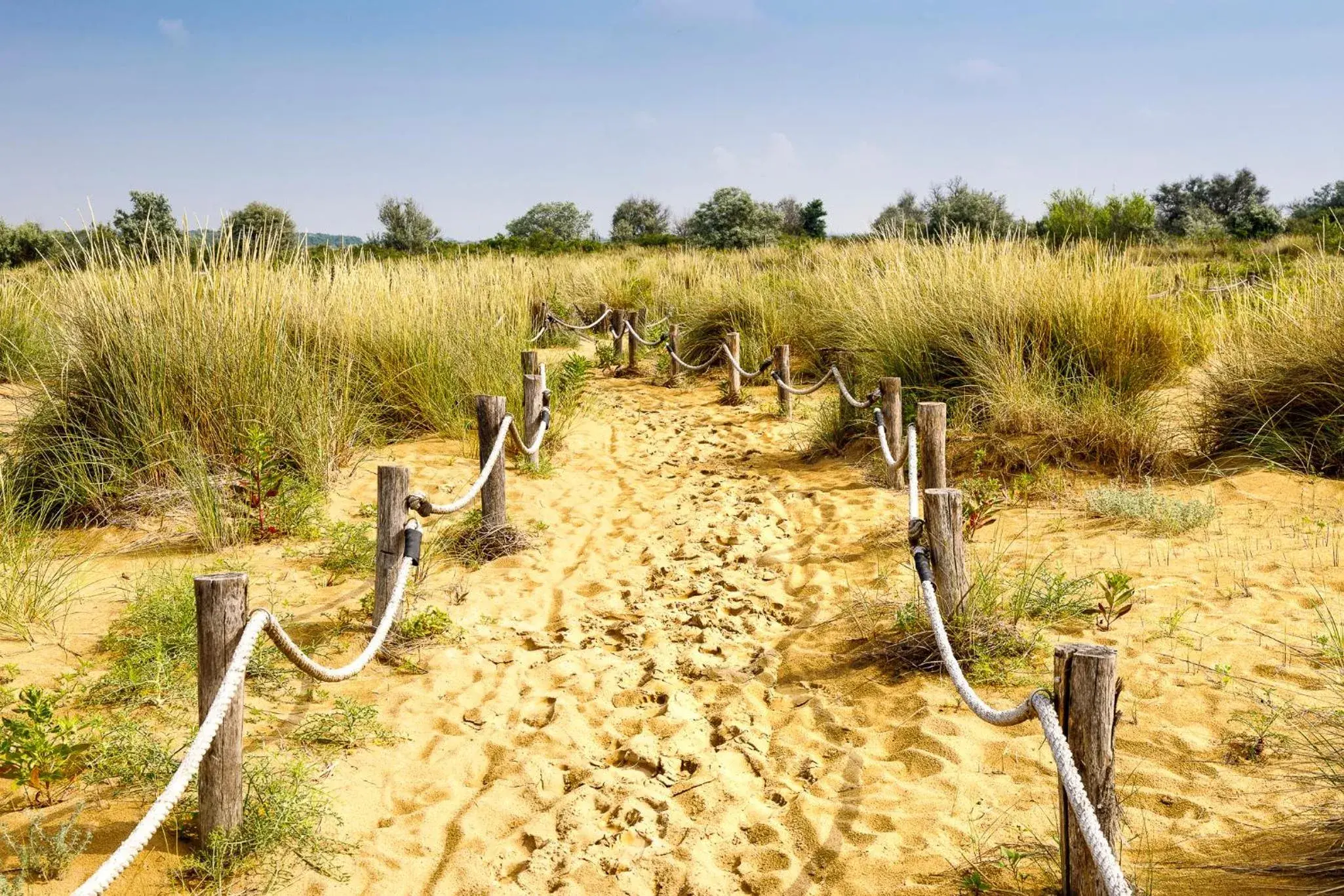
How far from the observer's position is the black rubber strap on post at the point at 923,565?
130 inches

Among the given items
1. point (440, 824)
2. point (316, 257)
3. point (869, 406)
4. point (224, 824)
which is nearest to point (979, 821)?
point (440, 824)

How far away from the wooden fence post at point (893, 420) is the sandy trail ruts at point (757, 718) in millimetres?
321

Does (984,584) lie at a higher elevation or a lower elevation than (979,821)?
higher

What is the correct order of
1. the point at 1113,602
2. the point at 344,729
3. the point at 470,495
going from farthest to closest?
the point at 470,495, the point at 1113,602, the point at 344,729

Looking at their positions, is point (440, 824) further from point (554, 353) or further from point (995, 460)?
point (554, 353)

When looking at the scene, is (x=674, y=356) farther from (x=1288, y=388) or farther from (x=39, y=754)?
(x=39, y=754)

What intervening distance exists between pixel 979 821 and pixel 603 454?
549 cm

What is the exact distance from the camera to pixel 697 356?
1230 centimetres

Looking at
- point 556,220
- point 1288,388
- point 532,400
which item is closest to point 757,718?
point 532,400

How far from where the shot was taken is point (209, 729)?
7.06 feet

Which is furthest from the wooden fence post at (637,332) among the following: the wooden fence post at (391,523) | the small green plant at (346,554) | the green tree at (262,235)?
the wooden fence post at (391,523)

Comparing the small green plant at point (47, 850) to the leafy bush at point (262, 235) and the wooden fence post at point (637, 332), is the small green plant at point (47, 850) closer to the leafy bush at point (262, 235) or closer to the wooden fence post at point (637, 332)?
the leafy bush at point (262, 235)

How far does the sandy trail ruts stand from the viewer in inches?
104

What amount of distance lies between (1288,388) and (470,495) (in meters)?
5.54
